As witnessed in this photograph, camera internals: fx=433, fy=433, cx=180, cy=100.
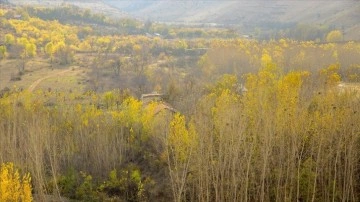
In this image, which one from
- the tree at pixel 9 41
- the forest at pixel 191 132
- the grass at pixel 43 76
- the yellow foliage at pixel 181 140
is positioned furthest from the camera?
the tree at pixel 9 41

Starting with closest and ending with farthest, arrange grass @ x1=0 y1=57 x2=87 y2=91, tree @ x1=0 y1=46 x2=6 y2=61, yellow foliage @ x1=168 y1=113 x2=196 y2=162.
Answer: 1. yellow foliage @ x1=168 y1=113 x2=196 y2=162
2. grass @ x1=0 y1=57 x2=87 y2=91
3. tree @ x1=0 y1=46 x2=6 y2=61

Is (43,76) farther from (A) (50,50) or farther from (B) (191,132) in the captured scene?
(B) (191,132)

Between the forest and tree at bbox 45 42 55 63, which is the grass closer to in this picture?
the forest

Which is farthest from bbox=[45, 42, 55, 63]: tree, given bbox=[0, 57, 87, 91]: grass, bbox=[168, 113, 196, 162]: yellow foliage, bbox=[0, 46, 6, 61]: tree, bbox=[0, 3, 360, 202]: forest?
bbox=[168, 113, 196, 162]: yellow foliage

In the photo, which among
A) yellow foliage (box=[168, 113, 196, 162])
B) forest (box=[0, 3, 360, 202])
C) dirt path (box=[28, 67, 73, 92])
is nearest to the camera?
forest (box=[0, 3, 360, 202])

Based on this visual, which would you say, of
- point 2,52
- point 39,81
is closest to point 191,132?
point 39,81

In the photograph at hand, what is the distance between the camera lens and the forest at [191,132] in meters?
27.1

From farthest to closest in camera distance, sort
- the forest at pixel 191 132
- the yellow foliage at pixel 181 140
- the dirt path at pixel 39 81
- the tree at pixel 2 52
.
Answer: the tree at pixel 2 52, the dirt path at pixel 39 81, the yellow foliage at pixel 181 140, the forest at pixel 191 132

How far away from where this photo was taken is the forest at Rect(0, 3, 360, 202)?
27.1 m

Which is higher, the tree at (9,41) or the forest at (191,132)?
the tree at (9,41)

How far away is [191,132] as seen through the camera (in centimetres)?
2989

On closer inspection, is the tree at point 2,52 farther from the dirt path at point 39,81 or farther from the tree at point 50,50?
the dirt path at point 39,81

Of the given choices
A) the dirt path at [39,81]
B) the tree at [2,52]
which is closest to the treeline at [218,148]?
the dirt path at [39,81]

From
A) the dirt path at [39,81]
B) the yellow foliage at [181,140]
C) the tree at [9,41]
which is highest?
the tree at [9,41]
